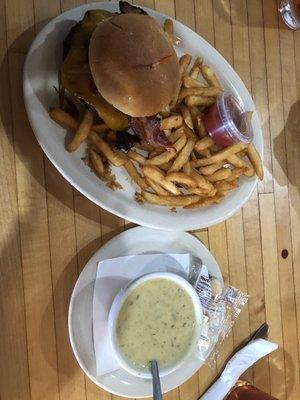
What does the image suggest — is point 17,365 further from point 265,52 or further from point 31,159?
point 265,52

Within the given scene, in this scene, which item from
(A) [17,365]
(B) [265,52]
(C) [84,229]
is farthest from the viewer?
(B) [265,52]

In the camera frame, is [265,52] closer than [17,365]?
No

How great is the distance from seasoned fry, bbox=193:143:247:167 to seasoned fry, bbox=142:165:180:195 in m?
0.13

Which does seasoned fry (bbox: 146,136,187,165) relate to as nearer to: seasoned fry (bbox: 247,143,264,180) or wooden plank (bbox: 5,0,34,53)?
seasoned fry (bbox: 247,143,264,180)

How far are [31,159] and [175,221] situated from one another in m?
0.44

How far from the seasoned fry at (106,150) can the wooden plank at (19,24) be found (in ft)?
1.04

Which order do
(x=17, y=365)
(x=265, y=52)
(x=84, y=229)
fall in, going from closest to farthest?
(x=17, y=365) → (x=84, y=229) → (x=265, y=52)

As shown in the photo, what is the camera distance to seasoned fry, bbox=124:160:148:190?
1.31 meters

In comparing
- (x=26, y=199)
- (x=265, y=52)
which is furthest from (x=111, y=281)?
(x=265, y=52)

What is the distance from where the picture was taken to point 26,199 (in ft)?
4.29

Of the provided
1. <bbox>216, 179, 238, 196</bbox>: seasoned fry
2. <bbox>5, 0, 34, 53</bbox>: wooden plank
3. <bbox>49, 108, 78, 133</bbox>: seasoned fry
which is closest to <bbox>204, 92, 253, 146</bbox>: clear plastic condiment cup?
<bbox>216, 179, 238, 196</bbox>: seasoned fry

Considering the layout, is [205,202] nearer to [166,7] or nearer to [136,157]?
[136,157]

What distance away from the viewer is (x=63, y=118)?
1208 mm

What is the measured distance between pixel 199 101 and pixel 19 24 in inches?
21.7
